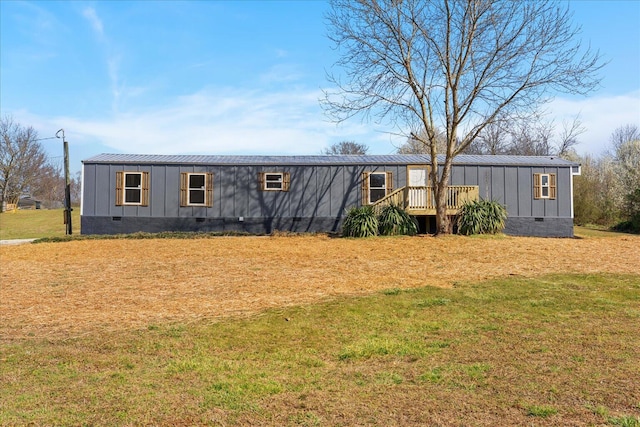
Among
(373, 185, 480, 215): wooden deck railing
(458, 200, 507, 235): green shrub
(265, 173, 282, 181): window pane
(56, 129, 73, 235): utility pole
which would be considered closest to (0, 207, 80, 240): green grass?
(56, 129, 73, 235): utility pole

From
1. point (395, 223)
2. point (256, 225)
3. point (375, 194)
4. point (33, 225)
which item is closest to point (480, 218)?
point (395, 223)

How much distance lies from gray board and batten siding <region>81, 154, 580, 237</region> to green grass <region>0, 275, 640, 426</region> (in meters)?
13.4

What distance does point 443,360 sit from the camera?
460 cm

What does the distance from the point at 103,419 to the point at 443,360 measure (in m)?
2.98

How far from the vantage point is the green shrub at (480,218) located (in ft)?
55.8

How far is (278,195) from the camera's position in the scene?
20.4m

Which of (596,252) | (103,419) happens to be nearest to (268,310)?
(103,419)

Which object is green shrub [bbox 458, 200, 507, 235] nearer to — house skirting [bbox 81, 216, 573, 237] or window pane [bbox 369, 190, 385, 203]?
house skirting [bbox 81, 216, 573, 237]

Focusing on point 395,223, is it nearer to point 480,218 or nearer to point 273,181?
point 480,218

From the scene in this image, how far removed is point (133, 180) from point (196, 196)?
271cm

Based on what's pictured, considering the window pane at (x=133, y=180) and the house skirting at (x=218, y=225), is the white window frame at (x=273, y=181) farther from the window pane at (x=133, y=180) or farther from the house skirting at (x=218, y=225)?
the window pane at (x=133, y=180)

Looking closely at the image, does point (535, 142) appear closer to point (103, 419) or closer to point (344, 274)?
point (344, 274)

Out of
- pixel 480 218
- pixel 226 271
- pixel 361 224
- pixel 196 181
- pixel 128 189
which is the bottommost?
pixel 226 271

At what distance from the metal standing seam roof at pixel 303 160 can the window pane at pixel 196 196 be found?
1233mm
